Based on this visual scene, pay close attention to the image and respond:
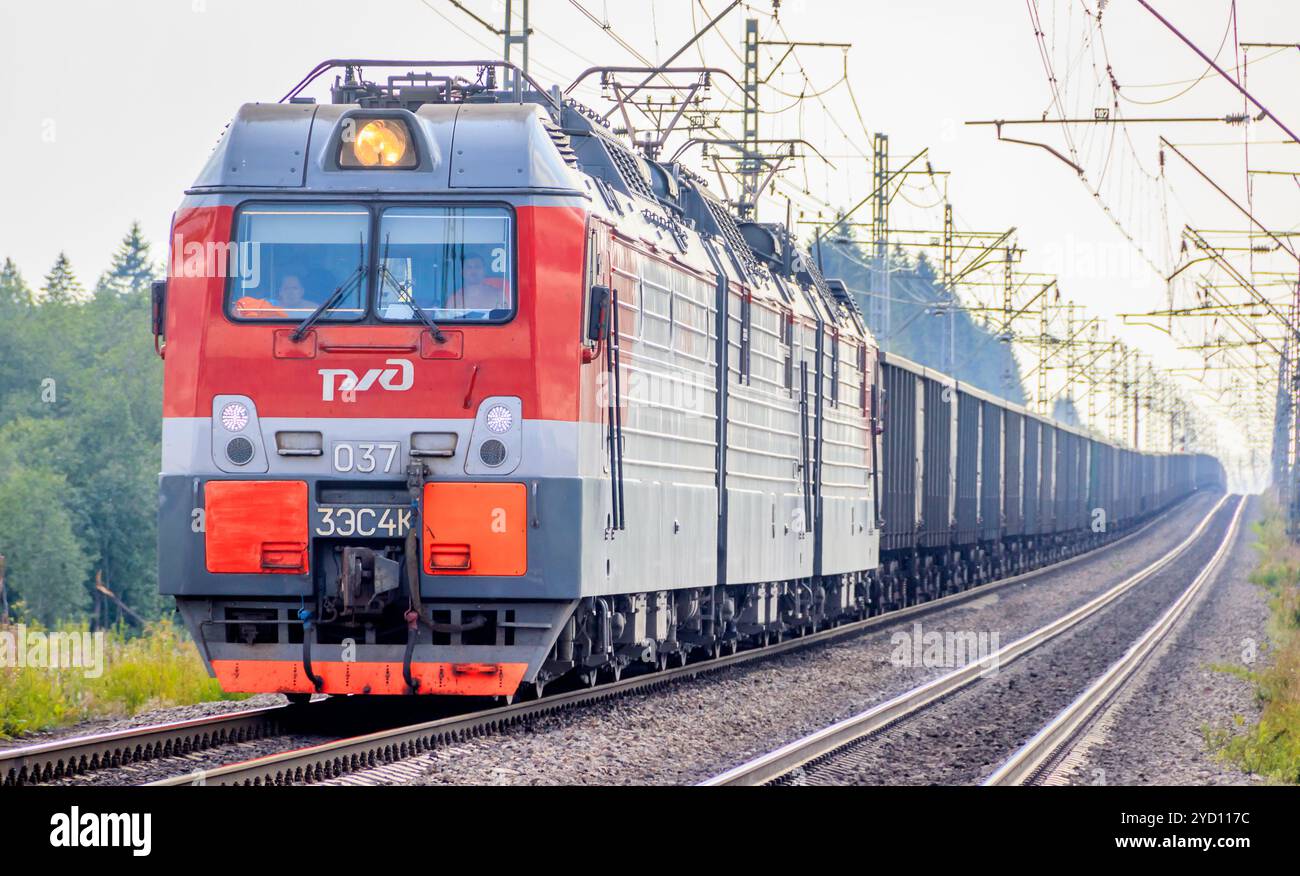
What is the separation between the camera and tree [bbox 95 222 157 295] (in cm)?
13212

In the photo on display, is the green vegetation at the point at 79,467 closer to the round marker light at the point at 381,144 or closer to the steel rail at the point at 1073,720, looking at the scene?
the steel rail at the point at 1073,720

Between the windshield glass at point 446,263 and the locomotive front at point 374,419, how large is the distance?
0.04 ft

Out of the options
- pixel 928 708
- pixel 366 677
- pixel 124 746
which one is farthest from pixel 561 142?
pixel 928 708

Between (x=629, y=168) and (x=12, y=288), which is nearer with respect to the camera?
(x=629, y=168)

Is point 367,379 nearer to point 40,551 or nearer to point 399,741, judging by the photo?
point 399,741

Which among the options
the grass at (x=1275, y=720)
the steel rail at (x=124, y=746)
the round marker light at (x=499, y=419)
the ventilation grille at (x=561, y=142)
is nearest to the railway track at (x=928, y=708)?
the grass at (x=1275, y=720)

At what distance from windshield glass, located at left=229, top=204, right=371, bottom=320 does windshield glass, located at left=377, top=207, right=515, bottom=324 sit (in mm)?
177

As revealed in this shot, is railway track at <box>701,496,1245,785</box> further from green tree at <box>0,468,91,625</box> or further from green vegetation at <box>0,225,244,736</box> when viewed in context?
green tree at <box>0,468,91,625</box>

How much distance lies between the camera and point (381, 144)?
38.1ft

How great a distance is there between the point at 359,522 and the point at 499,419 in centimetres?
108

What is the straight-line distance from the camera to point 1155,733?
1388 cm

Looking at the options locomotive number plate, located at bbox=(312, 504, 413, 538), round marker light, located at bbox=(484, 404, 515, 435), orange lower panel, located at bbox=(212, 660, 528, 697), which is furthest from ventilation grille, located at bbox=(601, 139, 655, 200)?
orange lower panel, located at bbox=(212, 660, 528, 697)

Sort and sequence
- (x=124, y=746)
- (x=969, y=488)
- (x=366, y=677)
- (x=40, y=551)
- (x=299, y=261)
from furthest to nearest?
(x=40, y=551) → (x=969, y=488) → (x=299, y=261) → (x=366, y=677) → (x=124, y=746)
